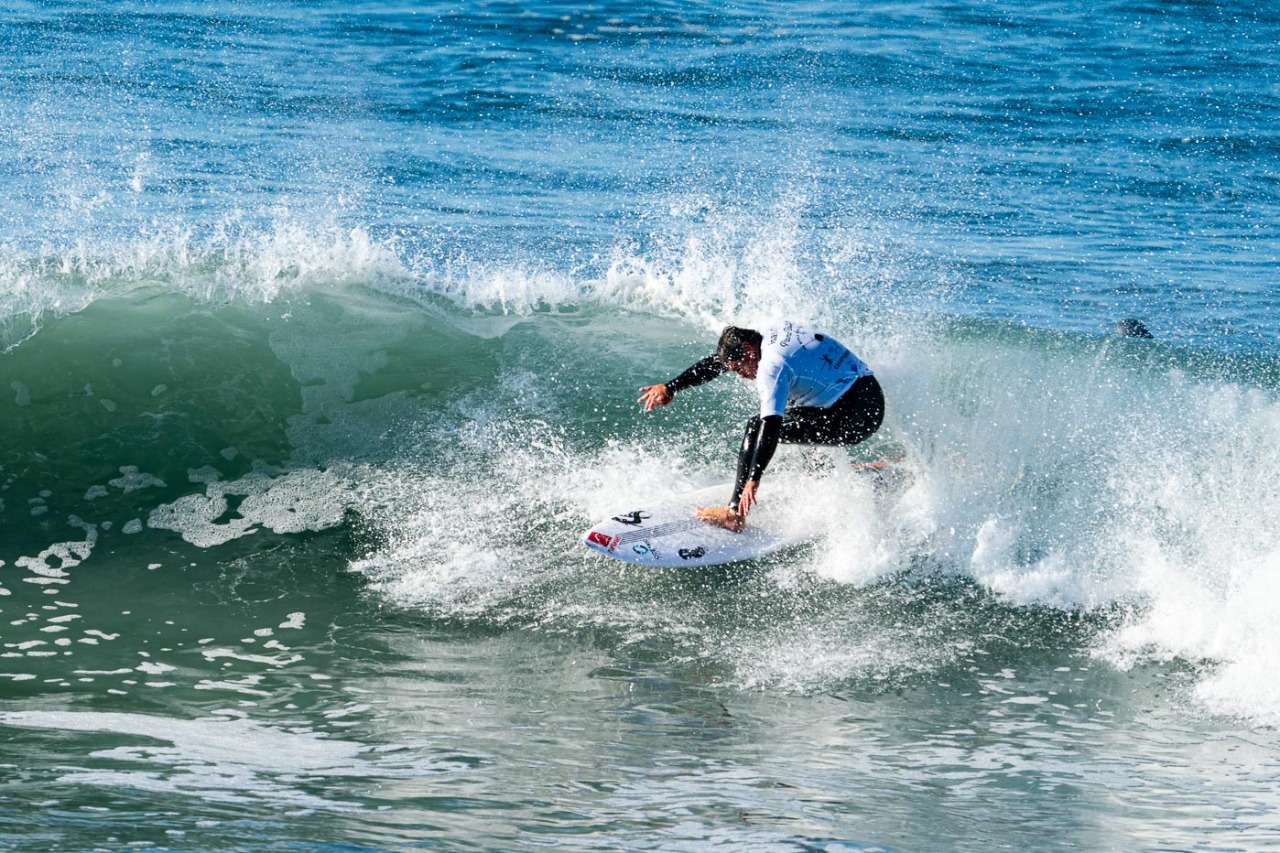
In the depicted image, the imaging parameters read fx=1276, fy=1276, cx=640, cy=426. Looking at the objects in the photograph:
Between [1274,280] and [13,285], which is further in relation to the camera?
[1274,280]

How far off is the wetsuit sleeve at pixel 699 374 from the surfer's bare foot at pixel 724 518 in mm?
773

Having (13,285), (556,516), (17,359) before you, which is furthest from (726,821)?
(13,285)

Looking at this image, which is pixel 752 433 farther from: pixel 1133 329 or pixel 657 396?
pixel 1133 329

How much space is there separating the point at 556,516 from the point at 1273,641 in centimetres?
414

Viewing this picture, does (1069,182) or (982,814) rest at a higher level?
(1069,182)

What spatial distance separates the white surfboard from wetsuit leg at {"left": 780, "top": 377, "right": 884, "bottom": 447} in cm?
56

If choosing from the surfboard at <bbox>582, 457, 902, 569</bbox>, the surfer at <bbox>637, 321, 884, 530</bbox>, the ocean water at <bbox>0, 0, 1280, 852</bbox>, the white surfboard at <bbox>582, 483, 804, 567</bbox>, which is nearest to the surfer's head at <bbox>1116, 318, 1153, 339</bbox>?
the ocean water at <bbox>0, 0, 1280, 852</bbox>

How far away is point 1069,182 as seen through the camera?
17.2m

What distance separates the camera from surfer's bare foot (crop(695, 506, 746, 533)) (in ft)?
25.1

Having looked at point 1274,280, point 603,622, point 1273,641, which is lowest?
point 603,622

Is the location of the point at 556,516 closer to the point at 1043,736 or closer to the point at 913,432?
the point at 913,432

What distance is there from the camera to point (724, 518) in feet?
25.2

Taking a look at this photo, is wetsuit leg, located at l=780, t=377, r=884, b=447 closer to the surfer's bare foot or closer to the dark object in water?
the surfer's bare foot

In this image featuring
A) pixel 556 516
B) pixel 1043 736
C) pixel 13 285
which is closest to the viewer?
pixel 1043 736
